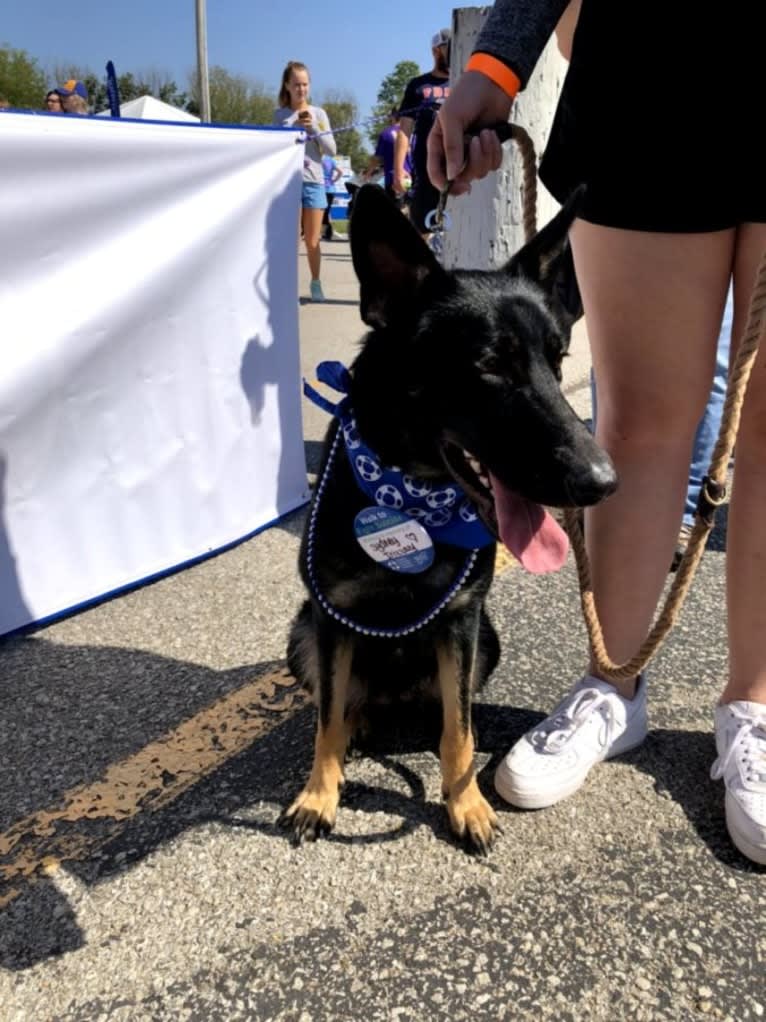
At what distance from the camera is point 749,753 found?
1989mm

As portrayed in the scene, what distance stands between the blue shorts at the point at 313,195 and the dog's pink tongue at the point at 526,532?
24.3ft

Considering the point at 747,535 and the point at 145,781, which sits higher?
the point at 747,535

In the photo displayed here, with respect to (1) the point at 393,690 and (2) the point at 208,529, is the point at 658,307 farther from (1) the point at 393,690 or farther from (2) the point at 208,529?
(2) the point at 208,529

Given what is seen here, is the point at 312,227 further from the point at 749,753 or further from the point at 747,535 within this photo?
the point at 749,753

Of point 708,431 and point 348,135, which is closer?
point 708,431

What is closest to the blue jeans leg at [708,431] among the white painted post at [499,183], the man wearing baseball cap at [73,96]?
the white painted post at [499,183]

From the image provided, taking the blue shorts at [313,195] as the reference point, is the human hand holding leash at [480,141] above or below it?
above

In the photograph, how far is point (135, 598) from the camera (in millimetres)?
3070

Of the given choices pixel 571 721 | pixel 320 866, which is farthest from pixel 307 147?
pixel 320 866

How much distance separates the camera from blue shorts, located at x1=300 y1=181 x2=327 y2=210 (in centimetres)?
834

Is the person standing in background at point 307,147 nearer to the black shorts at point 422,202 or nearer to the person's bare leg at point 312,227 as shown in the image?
the person's bare leg at point 312,227

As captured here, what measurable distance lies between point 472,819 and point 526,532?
75 centimetres

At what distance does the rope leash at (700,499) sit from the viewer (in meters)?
1.64

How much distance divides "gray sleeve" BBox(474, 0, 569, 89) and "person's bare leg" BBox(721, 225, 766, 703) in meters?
0.64
